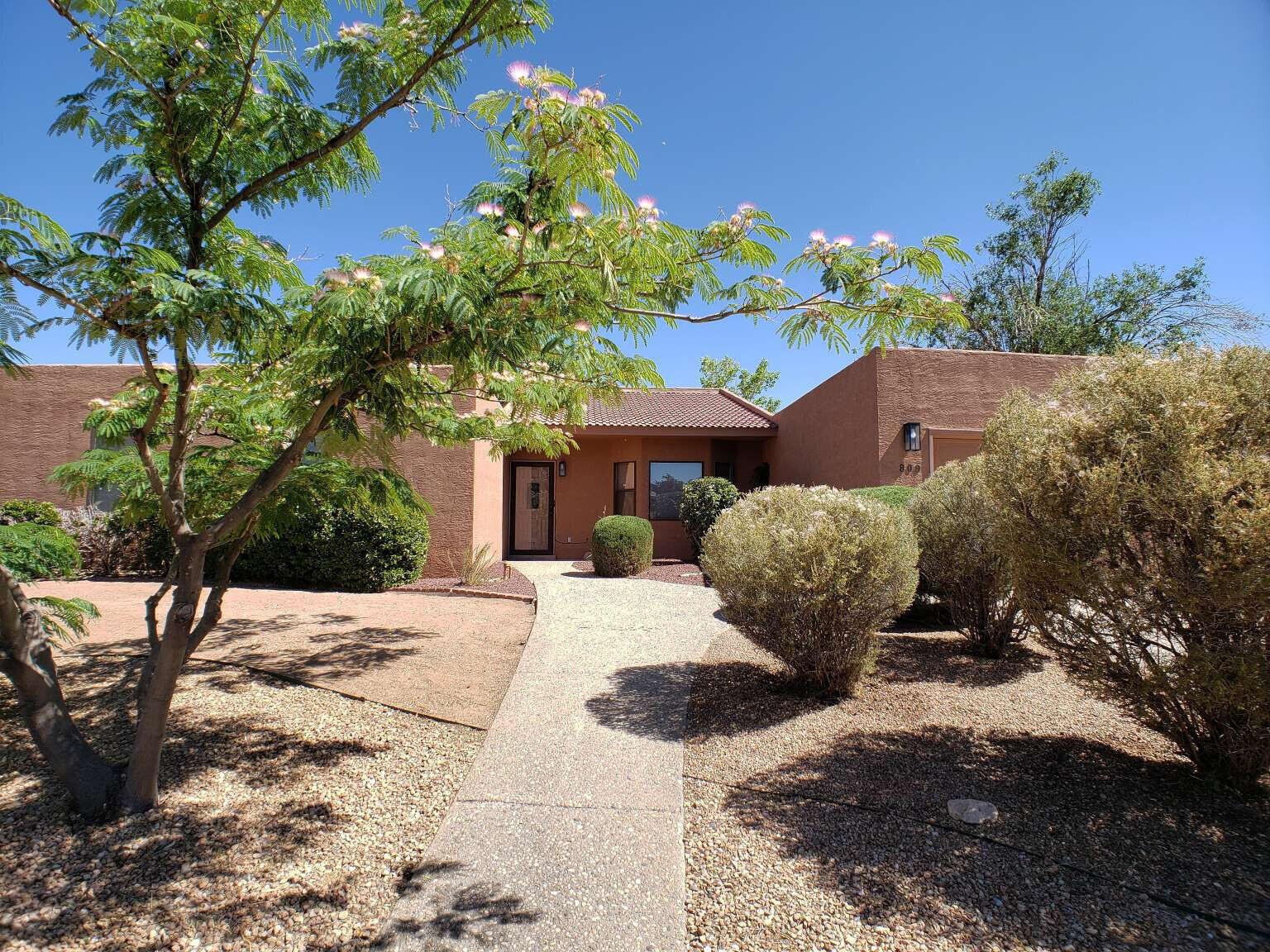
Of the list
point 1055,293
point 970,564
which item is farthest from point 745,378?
point 970,564

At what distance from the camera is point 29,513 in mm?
11203

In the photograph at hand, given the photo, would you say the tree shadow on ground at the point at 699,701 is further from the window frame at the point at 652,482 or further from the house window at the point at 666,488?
the house window at the point at 666,488

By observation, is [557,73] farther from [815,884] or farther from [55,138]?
[815,884]

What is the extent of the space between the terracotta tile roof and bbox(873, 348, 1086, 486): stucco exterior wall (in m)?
5.33

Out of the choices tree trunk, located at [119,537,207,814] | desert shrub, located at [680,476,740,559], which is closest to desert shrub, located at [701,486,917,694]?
tree trunk, located at [119,537,207,814]

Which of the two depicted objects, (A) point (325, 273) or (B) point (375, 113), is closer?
(A) point (325, 273)

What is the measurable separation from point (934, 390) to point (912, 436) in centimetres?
122

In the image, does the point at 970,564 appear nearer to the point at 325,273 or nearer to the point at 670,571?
the point at 325,273

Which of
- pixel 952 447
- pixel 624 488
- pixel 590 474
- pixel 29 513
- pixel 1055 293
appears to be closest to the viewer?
pixel 29 513

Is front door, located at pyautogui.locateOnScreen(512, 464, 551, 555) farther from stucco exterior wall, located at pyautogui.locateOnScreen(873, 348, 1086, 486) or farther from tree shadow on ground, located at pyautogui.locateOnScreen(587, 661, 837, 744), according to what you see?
tree shadow on ground, located at pyautogui.locateOnScreen(587, 661, 837, 744)

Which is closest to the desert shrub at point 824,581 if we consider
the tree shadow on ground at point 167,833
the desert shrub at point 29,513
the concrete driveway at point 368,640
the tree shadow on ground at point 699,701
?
the tree shadow on ground at point 699,701

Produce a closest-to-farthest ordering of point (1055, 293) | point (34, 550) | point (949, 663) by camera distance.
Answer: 1. point (34, 550)
2. point (949, 663)
3. point (1055, 293)

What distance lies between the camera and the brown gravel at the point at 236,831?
2.72 m

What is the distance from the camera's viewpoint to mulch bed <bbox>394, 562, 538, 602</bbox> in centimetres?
1031
